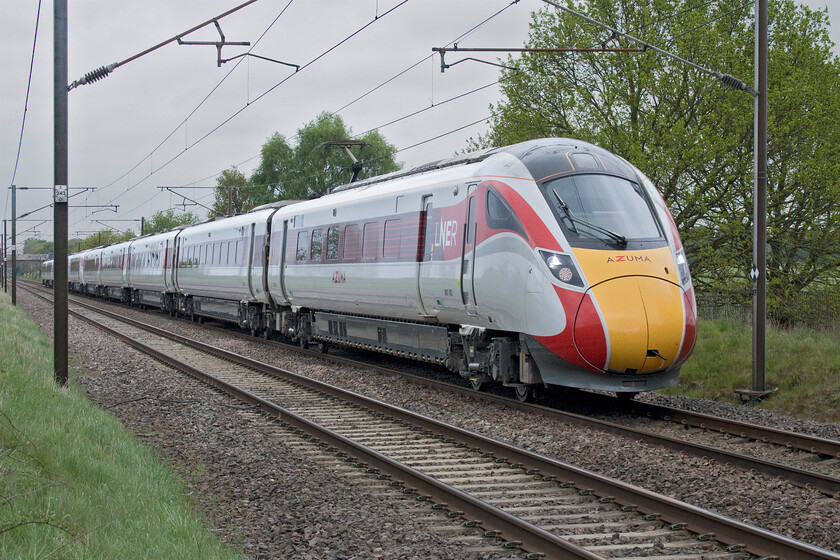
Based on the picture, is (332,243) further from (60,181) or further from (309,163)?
(309,163)

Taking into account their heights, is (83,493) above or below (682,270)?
below

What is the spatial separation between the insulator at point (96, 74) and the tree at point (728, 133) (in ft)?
44.2

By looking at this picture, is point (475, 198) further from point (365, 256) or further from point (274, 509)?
point (274, 509)

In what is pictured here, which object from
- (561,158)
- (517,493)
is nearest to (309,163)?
(561,158)

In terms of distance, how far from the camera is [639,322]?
9.45 m

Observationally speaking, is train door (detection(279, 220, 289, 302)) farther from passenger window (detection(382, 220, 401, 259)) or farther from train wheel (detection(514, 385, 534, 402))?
train wheel (detection(514, 385, 534, 402))

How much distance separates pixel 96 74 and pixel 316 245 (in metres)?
5.66

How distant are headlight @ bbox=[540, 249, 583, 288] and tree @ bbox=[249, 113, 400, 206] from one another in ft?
167

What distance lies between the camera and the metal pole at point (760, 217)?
12164 millimetres

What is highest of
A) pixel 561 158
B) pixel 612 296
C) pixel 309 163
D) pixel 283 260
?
pixel 309 163

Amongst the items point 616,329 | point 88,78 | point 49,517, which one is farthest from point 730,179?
point 49,517

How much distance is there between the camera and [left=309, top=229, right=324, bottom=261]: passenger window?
16.6 metres

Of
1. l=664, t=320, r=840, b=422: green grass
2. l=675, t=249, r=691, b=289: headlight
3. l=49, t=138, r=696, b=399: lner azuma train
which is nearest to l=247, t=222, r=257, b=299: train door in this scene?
l=49, t=138, r=696, b=399: lner azuma train

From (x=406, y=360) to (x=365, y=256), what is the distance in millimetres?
3189
